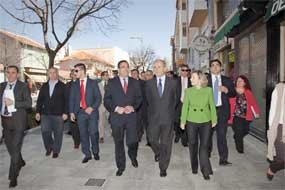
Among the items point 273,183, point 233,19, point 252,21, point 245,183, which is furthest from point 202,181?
point 233,19

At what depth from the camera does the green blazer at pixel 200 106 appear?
6156 millimetres

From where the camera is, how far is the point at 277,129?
5.64 m

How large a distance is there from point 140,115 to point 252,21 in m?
4.17

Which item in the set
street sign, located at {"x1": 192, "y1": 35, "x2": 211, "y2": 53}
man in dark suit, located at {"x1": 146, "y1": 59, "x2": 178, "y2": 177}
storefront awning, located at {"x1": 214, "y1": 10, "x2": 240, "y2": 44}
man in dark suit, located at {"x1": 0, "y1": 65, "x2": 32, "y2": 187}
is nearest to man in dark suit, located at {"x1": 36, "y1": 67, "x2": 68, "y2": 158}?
man in dark suit, located at {"x1": 0, "y1": 65, "x2": 32, "y2": 187}

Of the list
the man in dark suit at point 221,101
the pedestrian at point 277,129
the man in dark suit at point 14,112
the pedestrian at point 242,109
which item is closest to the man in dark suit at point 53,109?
the man in dark suit at point 14,112

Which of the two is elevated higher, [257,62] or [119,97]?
[257,62]

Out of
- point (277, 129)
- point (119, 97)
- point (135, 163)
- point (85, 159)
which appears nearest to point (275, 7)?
point (277, 129)

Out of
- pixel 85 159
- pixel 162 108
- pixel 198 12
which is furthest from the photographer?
pixel 198 12

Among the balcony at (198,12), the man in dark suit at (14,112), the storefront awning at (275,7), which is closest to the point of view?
the man in dark suit at (14,112)

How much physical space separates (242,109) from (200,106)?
2.27 meters

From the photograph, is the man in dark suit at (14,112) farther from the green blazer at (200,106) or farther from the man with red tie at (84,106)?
the green blazer at (200,106)

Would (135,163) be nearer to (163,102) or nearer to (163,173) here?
(163,173)

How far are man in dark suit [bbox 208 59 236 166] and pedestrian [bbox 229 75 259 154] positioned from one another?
39.9 inches

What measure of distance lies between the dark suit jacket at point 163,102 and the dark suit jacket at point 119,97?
355 millimetres
